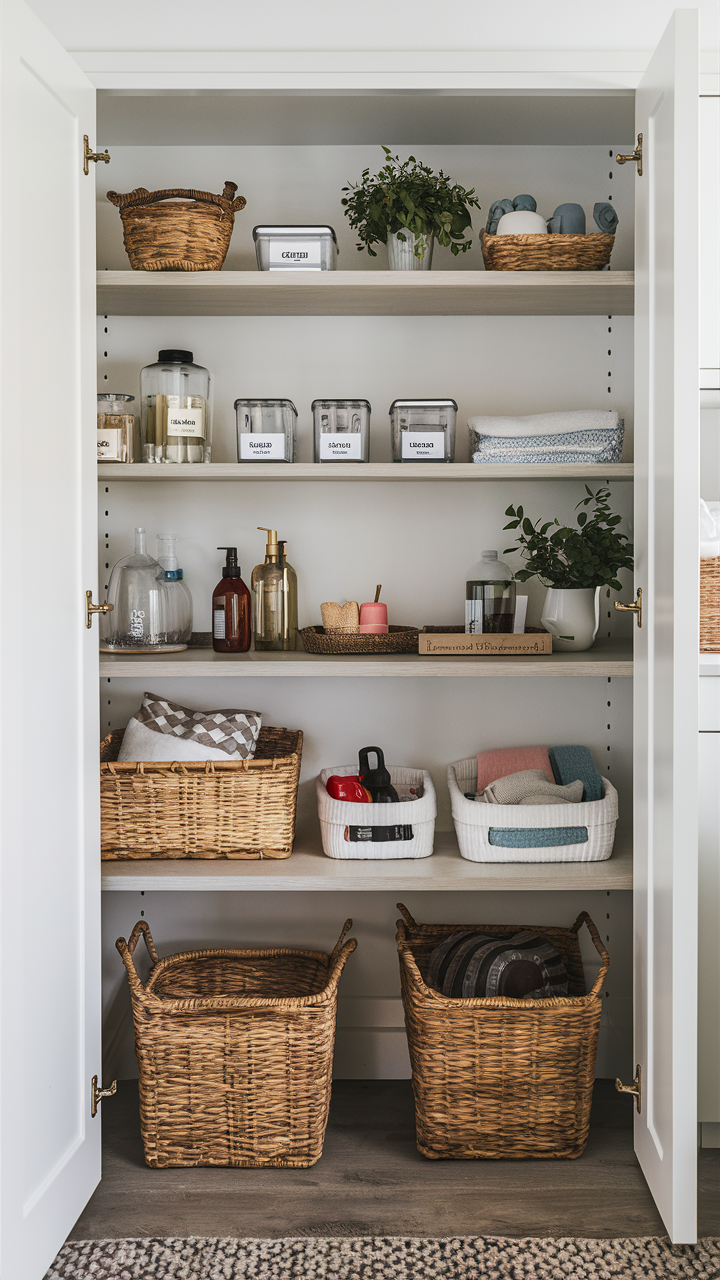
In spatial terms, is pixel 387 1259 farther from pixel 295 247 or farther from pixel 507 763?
pixel 295 247

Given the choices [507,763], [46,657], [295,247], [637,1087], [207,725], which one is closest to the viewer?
[46,657]

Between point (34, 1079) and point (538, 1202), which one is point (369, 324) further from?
point (538, 1202)

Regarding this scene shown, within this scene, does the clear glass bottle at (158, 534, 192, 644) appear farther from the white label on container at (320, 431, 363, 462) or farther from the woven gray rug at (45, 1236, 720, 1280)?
the woven gray rug at (45, 1236, 720, 1280)

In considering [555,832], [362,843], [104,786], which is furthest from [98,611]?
[555,832]

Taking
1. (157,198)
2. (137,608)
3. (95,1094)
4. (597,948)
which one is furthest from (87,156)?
(597,948)

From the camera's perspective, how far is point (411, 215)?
70.1 inches

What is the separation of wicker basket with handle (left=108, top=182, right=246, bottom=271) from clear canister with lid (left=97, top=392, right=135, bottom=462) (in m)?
0.29

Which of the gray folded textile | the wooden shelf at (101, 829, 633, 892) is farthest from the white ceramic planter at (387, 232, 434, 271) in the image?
the wooden shelf at (101, 829, 633, 892)

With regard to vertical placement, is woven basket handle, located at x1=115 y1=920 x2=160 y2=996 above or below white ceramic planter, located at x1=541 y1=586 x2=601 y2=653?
below

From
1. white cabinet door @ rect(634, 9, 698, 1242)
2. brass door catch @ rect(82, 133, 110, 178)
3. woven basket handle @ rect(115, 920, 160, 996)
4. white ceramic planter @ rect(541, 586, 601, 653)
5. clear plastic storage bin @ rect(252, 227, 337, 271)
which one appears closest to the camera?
white cabinet door @ rect(634, 9, 698, 1242)

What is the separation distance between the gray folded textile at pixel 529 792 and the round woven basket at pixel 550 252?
1.11 meters

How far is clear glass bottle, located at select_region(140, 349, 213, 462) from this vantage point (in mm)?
1880

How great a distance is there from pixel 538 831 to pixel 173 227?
1475 mm

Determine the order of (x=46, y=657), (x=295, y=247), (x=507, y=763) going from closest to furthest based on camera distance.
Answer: (x=46, y=657)
(x=295, y=247)
(x=507, y=763)
